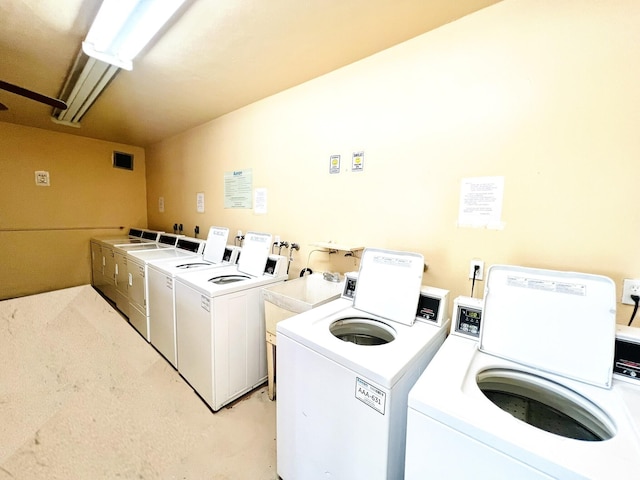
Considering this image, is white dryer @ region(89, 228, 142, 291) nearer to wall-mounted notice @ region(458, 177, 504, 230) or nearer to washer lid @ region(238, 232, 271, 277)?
washer lid @ region(238, 232, 271, 277)

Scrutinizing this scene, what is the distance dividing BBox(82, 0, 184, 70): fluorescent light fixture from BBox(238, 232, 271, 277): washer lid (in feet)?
4.97

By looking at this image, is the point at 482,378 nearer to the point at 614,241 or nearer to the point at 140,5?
the point at 614,241

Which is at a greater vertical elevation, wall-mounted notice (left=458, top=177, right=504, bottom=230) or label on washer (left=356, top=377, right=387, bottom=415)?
wall-mounted notice (left=458, top=177, right=504, bottom=230)

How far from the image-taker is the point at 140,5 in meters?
1.38

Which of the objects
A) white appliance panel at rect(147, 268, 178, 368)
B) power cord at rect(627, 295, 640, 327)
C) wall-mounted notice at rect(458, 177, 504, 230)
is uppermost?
wall-mounted notice at rect(458, 177, 504, 230)

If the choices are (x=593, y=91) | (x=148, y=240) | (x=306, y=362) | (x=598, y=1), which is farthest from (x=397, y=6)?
(x=148, y=240)

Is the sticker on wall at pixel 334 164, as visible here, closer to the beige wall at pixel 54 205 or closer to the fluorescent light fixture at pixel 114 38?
the fluorescent light fixture at pixel 114 38

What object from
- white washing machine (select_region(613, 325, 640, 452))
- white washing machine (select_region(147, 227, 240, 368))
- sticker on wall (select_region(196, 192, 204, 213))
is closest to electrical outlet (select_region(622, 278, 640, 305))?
white washing machine (select_region(613, 325, 640, 452))

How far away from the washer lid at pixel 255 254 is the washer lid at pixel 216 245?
0.40m

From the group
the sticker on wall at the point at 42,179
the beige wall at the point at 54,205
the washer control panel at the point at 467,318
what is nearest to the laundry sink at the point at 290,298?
the washer control panel at the point at 467,318

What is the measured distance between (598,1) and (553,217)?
3.06 feet

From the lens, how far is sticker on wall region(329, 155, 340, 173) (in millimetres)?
1990

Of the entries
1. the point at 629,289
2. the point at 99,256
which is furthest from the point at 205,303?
the point at 99,256

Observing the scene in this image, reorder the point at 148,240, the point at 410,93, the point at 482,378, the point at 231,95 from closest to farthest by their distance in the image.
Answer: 1. the point at 482,378
2. the point at 410,93
3. the point at 231,95
4. the point at 148,240
